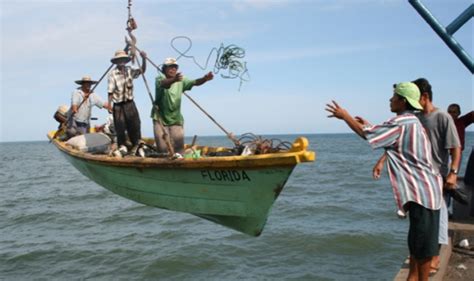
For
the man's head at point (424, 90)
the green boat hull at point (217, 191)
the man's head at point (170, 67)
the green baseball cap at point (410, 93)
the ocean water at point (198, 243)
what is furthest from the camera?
the ocean water at point (198, 243)

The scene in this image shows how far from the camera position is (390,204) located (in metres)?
14.8

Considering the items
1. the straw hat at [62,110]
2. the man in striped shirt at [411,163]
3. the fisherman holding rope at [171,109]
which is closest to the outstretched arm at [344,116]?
the man in striped shirt at [411,163]

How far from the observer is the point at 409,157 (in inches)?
129

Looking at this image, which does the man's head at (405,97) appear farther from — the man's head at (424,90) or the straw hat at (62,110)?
the straw hat at (62,110)

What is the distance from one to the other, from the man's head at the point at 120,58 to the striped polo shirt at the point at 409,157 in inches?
180

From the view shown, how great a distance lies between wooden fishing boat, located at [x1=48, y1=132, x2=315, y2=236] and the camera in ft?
15.0

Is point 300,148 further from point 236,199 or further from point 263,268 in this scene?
point 263,268

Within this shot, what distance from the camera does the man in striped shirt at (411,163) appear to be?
3250 mm

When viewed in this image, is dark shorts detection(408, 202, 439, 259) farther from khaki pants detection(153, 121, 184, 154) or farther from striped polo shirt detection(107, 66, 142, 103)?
striped polo shirt detection(107, 66, 142, 103)

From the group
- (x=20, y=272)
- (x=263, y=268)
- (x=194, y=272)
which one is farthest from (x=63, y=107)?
(x=263, y=268)

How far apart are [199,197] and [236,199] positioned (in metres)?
0.52

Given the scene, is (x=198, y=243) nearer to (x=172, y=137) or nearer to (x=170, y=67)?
(x=172, y=137)

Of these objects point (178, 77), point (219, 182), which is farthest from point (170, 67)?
point (219, 182)

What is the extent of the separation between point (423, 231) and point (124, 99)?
Result: 16.5ft
